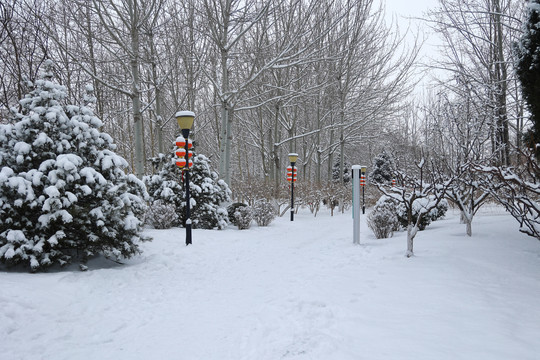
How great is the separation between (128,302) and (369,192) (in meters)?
20.1

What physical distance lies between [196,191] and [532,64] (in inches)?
313

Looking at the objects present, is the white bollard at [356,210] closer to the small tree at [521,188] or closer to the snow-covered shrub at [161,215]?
the small tree at [521,188]

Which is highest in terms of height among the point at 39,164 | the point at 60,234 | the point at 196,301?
the point at 39,164

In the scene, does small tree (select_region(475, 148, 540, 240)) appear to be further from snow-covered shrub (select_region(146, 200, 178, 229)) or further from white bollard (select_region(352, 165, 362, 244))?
snow-covered shrub (select_region(146, 200, 178, 229))

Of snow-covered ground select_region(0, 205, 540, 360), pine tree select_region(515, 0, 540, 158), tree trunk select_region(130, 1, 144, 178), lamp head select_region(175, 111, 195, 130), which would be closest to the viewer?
snow-covered ground select_region(0, 205, 540, 360)

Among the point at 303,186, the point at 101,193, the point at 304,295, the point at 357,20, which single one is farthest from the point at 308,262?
the point at 357,20

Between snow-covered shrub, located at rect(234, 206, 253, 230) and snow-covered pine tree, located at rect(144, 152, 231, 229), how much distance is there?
0.36m

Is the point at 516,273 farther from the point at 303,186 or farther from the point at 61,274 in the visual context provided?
the point at 303,186

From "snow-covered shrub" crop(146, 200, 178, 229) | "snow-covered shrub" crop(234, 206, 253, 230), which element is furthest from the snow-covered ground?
"snow-covered shrub" crop(234, 206, 253, 230)

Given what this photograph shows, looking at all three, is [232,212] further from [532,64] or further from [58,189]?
[532,64]

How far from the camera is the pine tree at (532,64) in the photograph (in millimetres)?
4777

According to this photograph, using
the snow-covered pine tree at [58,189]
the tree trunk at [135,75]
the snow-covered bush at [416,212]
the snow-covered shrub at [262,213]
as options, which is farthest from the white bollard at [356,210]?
the tree trunk at [135,75]

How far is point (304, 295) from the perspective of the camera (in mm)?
4059

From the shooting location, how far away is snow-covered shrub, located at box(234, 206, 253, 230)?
10.4m
